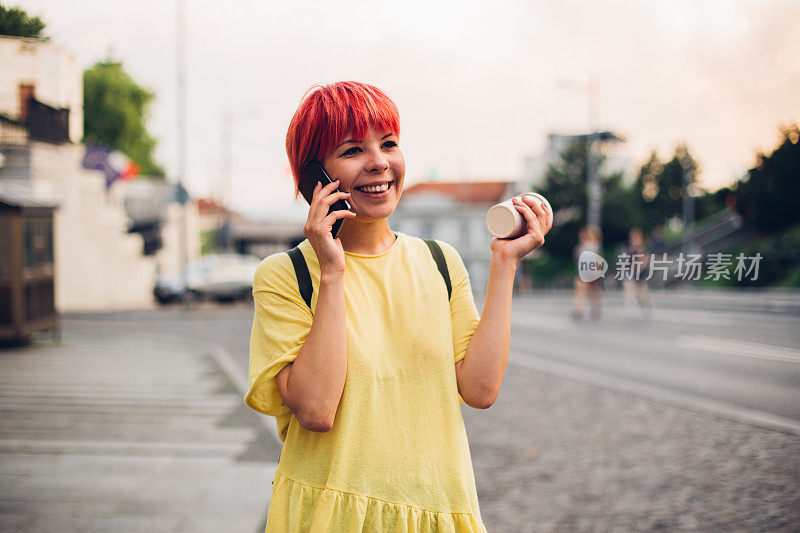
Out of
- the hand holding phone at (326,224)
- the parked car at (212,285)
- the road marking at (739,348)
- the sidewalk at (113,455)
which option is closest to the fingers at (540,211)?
the hand holding phone at (326,224)

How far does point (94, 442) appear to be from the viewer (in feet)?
17.2

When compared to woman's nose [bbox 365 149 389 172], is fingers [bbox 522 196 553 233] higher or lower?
lower

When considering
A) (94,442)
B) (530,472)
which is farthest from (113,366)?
(530,472)

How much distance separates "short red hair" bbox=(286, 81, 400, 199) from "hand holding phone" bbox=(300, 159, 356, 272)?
0.11 m

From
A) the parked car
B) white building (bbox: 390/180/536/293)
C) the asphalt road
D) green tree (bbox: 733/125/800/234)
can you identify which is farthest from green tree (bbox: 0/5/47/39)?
white building (bbox: 390/180/536/293)

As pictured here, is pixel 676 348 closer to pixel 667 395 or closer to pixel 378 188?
pixel 667 395

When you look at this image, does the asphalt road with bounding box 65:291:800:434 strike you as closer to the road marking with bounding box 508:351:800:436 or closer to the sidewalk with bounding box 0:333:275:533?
the road marking with bounding box 508:351:800:436

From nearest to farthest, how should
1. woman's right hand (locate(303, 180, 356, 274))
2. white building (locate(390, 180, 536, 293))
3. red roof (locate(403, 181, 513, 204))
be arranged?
woman's right hand (locate(303, 180, 356, 274)) < white building (locate(390, 180, 536, 293)) < red roof (locate(403, 181, 513, 204))

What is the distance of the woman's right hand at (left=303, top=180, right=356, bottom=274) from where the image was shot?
142 centimetres

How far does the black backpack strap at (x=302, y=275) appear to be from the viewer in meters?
1.54

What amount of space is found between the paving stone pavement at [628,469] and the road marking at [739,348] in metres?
3.71

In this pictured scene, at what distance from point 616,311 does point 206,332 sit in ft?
32.6

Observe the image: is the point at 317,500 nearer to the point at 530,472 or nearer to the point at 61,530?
the point at 61,530

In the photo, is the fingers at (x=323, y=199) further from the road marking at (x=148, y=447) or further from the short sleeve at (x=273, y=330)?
the road marking at (x=148, y=447)
